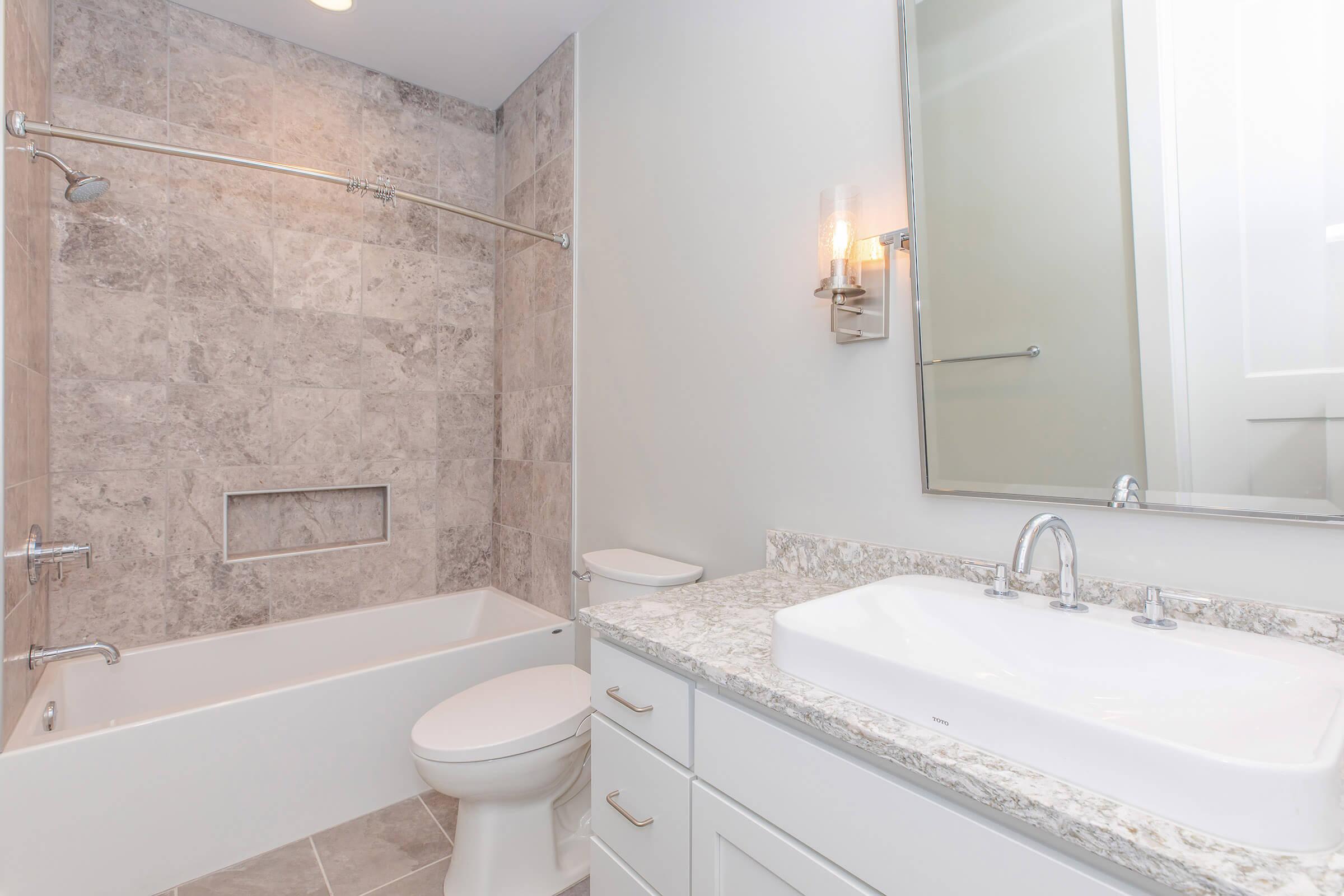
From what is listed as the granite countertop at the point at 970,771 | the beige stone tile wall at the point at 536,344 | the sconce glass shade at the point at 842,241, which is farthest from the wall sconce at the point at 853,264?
the beige stone tile wall at the point at 536,344

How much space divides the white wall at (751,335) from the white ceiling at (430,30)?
0.58ft

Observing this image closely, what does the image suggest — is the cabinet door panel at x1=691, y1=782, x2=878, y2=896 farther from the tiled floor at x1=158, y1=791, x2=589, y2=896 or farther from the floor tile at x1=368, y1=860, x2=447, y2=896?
the floor tile at x1=368, y1=860, x2=447, y2=896

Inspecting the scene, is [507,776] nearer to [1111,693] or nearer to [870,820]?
[870,820]

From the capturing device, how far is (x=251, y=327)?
222 centimetres

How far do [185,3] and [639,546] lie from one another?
2389 millimetres

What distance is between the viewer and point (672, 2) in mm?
1812

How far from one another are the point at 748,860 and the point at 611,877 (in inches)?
15.6

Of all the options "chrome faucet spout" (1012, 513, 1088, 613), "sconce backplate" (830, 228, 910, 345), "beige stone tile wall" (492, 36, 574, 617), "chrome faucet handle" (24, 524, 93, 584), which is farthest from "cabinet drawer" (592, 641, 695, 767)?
"chrome faucet handle" (24, 524, 93, 584)

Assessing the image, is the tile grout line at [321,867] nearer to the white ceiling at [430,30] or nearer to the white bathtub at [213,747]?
the white bathtub at [213,747]

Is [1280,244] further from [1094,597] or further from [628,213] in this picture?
[628,213]

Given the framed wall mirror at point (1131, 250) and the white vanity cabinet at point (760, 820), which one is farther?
the framed wall mirror at point (1131, 250)

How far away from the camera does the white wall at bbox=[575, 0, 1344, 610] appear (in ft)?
3.50

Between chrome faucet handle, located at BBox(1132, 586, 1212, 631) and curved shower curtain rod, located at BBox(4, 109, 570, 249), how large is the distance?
200 centimetres

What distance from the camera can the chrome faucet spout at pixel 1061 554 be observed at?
0.90 meters
